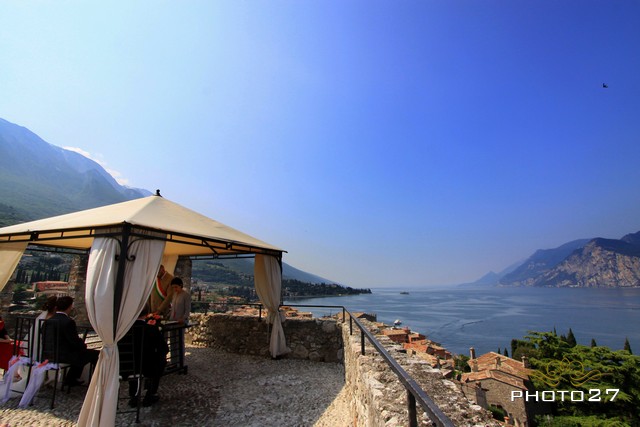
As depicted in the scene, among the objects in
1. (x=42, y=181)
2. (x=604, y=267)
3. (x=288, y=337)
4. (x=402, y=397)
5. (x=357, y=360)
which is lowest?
(x=604, y=267)

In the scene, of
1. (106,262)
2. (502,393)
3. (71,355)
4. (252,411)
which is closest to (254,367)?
(252,411)

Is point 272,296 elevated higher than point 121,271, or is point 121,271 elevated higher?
point 121,271

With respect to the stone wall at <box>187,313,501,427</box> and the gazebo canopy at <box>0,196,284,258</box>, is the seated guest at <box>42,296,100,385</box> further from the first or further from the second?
the stone wall at <box>187,313,501,427</box>

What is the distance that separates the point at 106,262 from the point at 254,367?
3.29 metres

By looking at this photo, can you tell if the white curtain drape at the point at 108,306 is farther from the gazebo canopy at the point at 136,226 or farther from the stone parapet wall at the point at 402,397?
the stone parapet wall at the point at 402,397

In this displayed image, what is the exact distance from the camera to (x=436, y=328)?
5594cm

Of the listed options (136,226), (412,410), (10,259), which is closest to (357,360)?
(412,410)

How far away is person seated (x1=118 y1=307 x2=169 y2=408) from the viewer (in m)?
3.42

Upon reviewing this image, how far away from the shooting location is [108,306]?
2926 millimetres

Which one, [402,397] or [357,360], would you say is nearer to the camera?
[402,397]

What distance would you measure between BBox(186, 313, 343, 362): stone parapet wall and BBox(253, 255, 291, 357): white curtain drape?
23 centimetres

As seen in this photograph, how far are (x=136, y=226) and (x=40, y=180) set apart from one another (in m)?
131

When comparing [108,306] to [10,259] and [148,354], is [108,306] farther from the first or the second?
[10,259]

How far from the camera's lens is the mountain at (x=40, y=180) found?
68.3 metres
